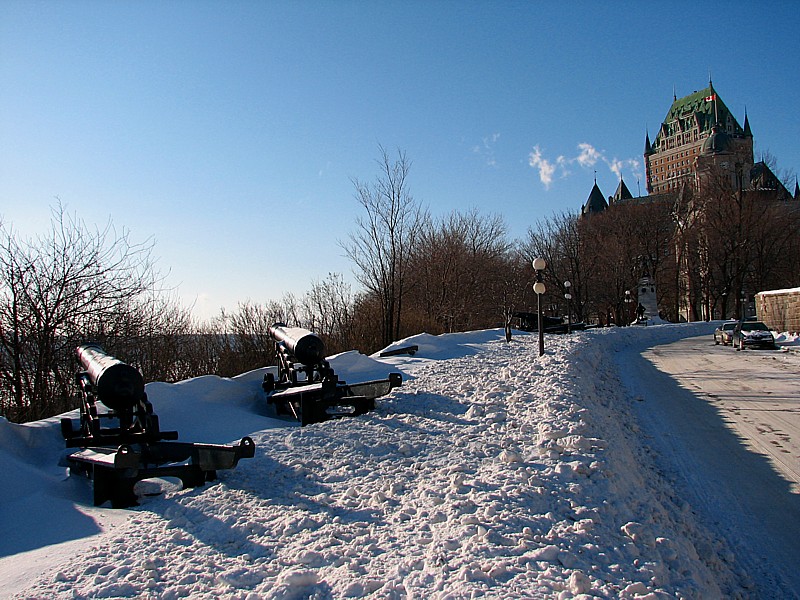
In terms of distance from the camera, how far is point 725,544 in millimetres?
5566

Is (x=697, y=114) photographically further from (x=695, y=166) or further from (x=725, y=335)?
(x=725, y=335)

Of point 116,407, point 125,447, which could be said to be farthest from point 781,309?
point 125,447

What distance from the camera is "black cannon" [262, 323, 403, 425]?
30.1 ft

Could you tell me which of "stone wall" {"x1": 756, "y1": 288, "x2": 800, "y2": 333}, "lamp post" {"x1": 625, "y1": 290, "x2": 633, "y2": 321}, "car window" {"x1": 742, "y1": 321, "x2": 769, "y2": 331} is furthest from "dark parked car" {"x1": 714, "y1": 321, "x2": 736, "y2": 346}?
"lamp post" {"x1": 625, "y1": 290, "x2": 633, "y2": 321}

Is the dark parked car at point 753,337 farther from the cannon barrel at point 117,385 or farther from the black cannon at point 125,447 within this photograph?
the cannon barrel at point 117,385

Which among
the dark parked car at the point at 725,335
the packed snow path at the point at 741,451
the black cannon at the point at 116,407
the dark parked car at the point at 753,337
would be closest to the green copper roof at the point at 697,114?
the dark parked car at the point at 725,335

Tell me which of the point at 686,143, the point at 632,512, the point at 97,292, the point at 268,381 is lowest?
the point at 632,512

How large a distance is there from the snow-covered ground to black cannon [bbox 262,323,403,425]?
20.0 inches

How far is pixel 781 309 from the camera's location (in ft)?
106

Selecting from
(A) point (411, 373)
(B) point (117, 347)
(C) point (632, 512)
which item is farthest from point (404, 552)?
(B) point (117, 347)

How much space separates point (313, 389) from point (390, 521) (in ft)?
15.2

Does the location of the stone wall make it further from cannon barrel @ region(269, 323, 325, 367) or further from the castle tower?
the castle tower

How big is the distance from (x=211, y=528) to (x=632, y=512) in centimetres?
345

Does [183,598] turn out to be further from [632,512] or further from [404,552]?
[632,512]
